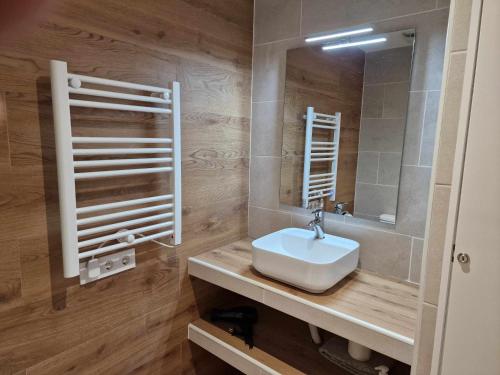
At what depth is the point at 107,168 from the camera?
135cm

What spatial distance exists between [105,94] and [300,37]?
3.65ft

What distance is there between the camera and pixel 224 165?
191cm

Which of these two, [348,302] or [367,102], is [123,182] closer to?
[348,302]

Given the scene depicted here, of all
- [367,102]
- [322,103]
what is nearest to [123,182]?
[322,103]

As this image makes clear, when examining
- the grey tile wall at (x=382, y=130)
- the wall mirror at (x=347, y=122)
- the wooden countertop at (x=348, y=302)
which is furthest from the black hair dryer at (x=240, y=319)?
the grey tile wall at (x=382, y=130)

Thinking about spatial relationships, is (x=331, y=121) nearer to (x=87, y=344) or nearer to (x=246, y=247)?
(x=246, y=247)

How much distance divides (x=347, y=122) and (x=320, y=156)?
25cm

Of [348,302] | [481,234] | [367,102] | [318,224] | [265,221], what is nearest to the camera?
[481,234]

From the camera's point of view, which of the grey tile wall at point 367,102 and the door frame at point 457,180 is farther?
the grey tile wall at point 367,102

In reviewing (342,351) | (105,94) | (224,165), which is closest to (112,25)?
(105,94)

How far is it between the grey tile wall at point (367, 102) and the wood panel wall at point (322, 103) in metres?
0.06

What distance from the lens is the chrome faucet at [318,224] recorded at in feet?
5.54

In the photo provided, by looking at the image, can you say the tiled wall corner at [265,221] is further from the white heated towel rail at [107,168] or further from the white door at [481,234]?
the white door at [481,234]

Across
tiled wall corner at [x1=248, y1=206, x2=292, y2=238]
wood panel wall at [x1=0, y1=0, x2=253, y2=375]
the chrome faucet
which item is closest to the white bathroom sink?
the chrome faucet
